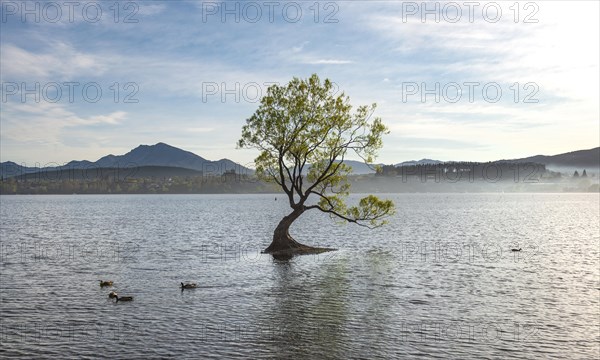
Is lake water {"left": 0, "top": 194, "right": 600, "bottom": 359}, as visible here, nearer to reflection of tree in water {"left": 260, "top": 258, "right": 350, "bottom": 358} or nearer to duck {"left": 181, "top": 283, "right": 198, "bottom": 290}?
reflection of tree in water {"left": 260, "top": 258, "right": 350, "bottom": 358}

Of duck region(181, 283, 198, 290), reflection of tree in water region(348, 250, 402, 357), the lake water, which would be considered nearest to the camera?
the lake water

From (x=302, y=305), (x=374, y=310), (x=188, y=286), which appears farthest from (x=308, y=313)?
(x=188, y=286)

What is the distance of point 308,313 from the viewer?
38875 mm

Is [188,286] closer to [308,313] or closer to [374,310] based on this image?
[308,313]

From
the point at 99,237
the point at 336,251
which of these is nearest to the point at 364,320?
the point at 336,251

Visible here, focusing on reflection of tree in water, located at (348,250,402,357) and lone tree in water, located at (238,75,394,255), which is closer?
reflection of tree in water, located at (348,250,402,357)

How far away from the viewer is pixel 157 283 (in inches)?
1988

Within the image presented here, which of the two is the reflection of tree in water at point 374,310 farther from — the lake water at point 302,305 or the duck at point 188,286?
the duck at point 188,286

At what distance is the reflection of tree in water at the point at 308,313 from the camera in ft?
102

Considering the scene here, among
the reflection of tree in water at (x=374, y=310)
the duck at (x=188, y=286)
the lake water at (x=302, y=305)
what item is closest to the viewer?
the lake water at (x=302, y=305)

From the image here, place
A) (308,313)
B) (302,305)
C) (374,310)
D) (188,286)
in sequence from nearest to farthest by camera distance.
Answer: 1. (308,313)
2. (374,310)
3. (302,305)
4. (188,286)

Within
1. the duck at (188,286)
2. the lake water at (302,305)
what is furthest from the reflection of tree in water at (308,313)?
the duck at (188,286)

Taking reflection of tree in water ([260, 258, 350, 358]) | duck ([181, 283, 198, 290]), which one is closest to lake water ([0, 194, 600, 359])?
reflection of tree in water ([260, 258, 350, 358])

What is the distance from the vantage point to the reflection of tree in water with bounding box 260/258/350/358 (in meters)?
31.2
